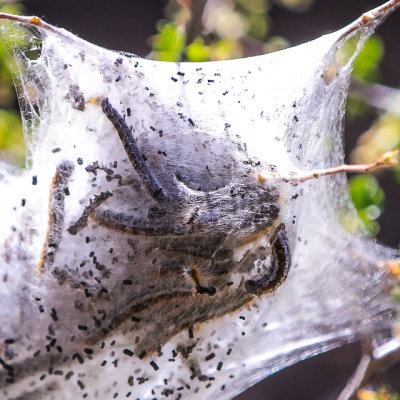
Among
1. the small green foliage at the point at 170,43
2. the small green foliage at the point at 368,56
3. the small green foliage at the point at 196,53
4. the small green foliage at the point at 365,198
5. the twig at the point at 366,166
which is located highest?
the small green foliage at the point at 170,43

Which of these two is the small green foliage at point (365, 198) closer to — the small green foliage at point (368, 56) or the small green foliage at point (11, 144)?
the small green foliage at point (368, 56)

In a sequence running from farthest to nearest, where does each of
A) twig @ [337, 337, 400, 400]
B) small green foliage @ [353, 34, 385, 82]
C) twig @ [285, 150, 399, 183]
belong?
1. small green foliage @ [353, 34, 385, 82]
2. twig @ [337, 337, 400, 400]
3. twig @ [285, 150, 399, 183]

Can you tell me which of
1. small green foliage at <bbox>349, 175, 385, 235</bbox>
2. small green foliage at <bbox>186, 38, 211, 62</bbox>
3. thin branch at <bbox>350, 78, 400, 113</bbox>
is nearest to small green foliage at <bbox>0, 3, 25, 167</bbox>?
small green foliage at <bbox>186, 38, 211, 62</bbox>

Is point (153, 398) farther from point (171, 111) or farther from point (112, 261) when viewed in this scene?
point (171, 111)

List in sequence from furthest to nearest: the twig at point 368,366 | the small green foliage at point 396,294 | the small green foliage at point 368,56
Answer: the small green foliage at point 368,56 → the small green foliage at point 396,294 → the twig at point 368,366

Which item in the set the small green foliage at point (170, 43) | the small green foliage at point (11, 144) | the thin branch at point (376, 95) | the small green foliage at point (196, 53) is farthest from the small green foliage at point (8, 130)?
the thin branch at point (376, 95)

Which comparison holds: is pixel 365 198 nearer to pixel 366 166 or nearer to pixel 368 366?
pixel 368 366

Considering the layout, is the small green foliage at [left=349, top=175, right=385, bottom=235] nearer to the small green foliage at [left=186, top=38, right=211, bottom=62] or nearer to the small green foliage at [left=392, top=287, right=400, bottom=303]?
the small green foliage at [left=392, top=287, right=400, bottom=303]

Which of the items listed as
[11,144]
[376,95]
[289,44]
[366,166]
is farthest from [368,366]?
Result: [289,44]
